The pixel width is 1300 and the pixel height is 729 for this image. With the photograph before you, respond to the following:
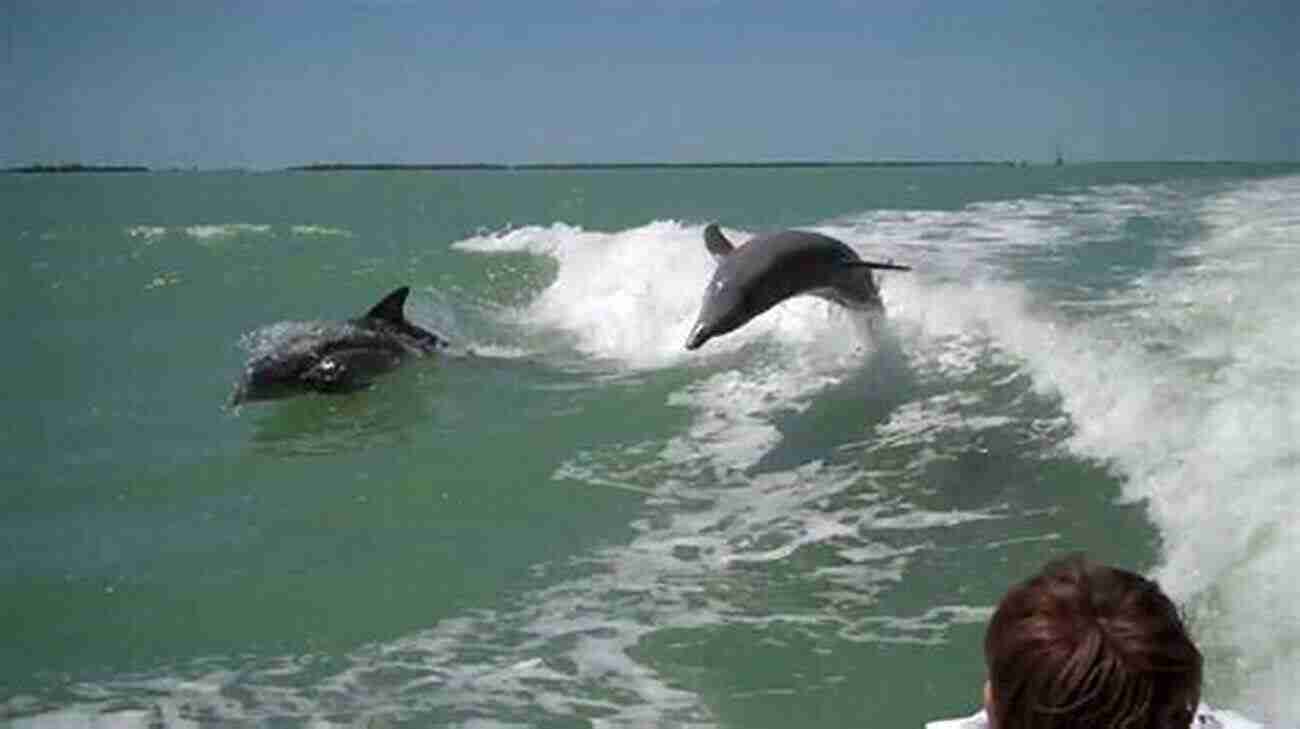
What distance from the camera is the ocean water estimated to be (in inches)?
191

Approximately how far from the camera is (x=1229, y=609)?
4906 millimetres

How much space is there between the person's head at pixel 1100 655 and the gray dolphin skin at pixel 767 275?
617 centimetres

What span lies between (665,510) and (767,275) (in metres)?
2.13

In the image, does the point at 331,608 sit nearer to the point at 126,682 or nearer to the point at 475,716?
the point at 126,682

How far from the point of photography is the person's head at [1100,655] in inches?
61.6

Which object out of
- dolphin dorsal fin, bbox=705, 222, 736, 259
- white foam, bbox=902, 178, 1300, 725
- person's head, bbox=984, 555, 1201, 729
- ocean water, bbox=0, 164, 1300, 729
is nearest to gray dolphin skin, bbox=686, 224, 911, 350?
dolphin dorsal fin, bbox=705, 222, 736, 259

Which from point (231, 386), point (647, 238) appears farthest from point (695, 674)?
point (647, 238)

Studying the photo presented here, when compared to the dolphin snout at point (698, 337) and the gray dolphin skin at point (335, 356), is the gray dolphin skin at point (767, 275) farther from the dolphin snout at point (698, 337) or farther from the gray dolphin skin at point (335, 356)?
the gray dolphin skin at point (335, 356)

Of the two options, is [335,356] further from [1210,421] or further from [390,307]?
[1210,421]

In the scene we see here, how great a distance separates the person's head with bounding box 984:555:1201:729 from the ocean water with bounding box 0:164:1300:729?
9.51 feet

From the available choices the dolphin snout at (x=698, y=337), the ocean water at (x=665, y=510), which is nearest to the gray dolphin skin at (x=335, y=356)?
the ocean water at (x=665, y=510)

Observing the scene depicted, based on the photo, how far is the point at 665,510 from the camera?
713 centimetres

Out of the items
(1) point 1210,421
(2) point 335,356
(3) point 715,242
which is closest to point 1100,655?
(1) point 1210,421

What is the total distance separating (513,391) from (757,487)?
12.5 feet
